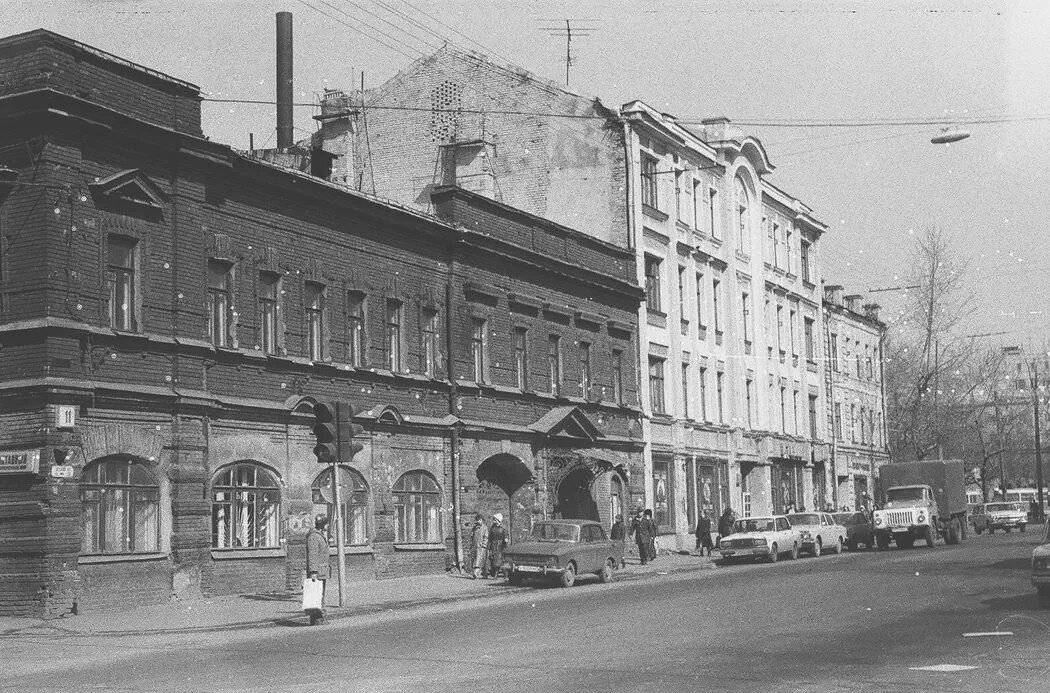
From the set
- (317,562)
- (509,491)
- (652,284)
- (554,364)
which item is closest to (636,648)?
(317,562)

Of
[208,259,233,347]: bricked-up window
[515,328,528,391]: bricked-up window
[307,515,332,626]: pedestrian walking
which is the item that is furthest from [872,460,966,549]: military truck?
A: [307,515,332,626]: pedestrian walking

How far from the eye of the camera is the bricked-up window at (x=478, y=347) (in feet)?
118

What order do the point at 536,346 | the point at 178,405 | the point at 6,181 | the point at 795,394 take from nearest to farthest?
the point at 6,181, the point at 178,405, the point at 536,346, the point at 795,394

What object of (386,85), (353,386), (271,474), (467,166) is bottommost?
(271,474)

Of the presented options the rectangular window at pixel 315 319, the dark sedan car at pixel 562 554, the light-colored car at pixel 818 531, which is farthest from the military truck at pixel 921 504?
the rectangular window at pixel 315 319

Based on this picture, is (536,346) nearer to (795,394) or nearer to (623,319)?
(623,319)

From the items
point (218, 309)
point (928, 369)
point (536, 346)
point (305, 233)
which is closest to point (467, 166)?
point (536, 346)

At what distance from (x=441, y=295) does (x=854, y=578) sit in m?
13.0

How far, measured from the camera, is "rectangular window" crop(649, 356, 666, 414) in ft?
155

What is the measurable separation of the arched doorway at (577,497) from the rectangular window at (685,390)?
8.37 m

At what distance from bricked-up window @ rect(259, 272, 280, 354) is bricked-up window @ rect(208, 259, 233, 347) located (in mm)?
1035

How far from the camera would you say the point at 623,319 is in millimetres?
45125

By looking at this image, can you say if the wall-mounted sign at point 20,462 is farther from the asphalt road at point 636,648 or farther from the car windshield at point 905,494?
the car windshield at point 905,494

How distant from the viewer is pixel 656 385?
4775cm
